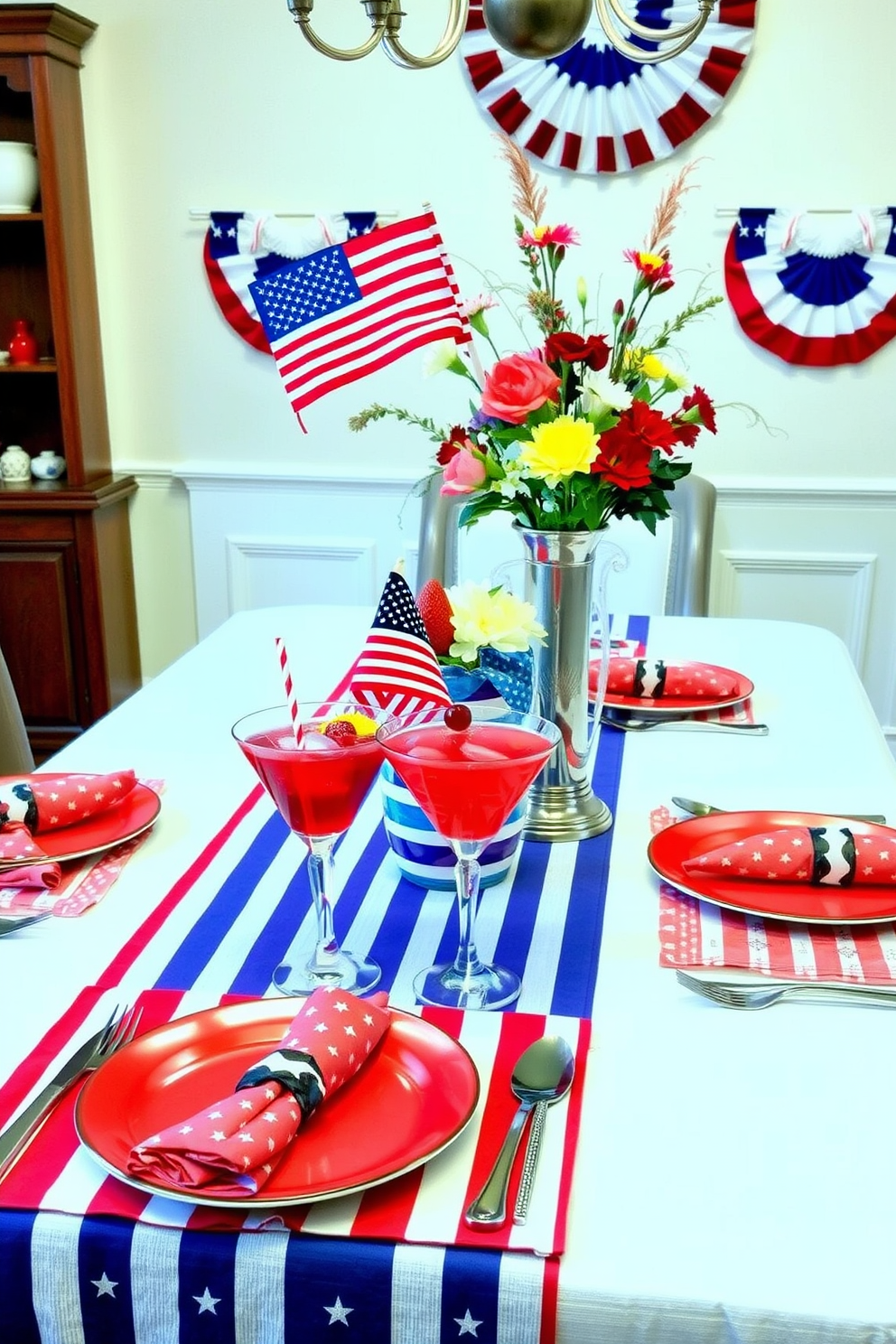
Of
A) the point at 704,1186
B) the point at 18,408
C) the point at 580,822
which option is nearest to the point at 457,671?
the point at 580,822

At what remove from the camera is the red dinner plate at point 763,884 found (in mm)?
1100

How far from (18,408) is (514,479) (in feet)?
8.19

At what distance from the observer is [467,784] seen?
3.09 feet

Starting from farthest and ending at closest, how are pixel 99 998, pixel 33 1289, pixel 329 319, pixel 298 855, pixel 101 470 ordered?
→ pixel 101 470 → pixel 329 319 → pixel 298 855 → pixel 99 998 → pixel 33 1289

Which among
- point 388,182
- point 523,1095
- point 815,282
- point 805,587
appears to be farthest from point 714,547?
point 523,1095

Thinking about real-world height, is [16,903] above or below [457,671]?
below

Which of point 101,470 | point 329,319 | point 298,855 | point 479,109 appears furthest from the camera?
point 101,470

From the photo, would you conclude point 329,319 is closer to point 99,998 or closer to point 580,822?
point 580,822

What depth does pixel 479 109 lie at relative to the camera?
117 inches

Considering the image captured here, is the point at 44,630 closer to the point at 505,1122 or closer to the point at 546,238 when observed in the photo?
the point at 546,238

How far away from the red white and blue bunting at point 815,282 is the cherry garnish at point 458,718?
90.3 inches

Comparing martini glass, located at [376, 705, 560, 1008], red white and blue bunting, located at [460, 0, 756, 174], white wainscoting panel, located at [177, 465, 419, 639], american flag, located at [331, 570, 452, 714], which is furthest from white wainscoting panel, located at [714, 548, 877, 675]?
martini glass, located at [376, 705, 560, 1008]

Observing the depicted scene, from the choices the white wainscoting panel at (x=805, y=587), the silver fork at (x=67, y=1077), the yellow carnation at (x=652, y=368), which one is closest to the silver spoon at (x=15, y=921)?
the silver fork at (x=67, y=1077)

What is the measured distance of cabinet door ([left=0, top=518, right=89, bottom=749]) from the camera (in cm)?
315
